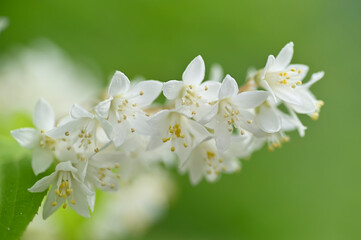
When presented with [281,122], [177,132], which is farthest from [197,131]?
[281,122]

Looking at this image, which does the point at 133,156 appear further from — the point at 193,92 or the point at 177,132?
the point at 193,92

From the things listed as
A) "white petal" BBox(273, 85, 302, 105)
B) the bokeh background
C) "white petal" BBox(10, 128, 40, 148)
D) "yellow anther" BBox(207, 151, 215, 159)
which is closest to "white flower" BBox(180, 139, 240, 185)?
"yellow anther" BBox(207, 151, 215, 159)

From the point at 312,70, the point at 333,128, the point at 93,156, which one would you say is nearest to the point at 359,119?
the point at 333,128

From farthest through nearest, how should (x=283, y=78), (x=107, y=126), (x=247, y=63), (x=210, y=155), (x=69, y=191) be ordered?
(x=247, y=63) → (x=210, y=155) → (x=283, y=78) → (x=69, y=191) → (x=107, y=126)

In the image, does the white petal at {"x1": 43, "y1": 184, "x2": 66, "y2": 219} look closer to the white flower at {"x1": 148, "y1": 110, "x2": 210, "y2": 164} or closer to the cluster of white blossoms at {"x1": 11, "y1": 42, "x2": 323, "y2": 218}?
the cluster of white blossoms at {"x1": 11, "y1": 42, "x2": 323, "y2": 218}

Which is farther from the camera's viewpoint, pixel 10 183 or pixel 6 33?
pixel 6 33

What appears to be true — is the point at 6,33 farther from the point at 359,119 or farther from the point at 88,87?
the point at 359,119
